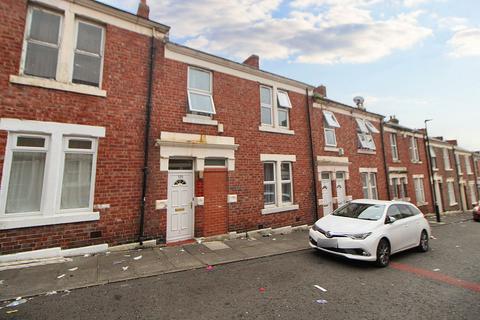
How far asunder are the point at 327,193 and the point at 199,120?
791 cm

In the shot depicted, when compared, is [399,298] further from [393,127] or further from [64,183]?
[393,127]

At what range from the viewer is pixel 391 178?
16062 millimetres

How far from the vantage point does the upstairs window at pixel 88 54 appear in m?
6.55

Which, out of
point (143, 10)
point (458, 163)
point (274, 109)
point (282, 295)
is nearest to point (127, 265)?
point (282, 295)

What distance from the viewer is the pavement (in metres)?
4.39

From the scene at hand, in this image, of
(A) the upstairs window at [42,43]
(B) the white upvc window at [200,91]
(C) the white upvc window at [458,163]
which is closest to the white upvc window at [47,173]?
(A) the upstairs window at [42,43]

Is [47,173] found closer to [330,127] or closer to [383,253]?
[383,253]

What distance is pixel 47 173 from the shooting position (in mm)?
5859

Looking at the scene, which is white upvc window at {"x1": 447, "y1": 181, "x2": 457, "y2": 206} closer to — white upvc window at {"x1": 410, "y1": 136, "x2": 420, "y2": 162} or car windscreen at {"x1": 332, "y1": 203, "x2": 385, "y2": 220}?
white upvc window at {"x1": 410, "y1": 136, "x2": 420, "y2": 162}

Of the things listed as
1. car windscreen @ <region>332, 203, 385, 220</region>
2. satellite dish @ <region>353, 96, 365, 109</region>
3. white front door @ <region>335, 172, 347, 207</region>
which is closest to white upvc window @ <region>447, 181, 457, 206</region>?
satellite dish @ <region>353, 96, 365, 109</region>

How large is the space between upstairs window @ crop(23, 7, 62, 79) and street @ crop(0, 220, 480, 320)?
5456mm

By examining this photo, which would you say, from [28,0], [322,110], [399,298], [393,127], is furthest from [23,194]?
[393,127]

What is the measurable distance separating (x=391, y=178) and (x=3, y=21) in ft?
→ 65.1

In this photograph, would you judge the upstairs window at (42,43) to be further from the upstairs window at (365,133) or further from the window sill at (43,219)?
the upstairs window at (365,133)
